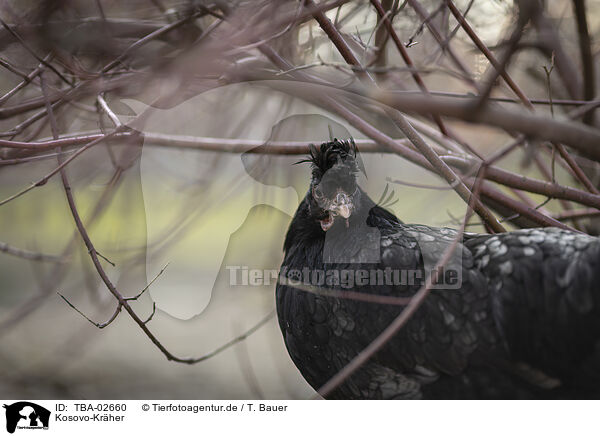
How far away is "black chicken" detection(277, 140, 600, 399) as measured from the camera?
32.5 inches

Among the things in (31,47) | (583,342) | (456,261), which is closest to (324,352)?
(456,261)

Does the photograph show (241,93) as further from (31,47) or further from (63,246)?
(63,246)

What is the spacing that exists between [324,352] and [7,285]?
28.2 inches

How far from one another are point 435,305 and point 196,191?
508 millimetres

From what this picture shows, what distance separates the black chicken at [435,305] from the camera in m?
0.83

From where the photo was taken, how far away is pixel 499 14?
1.03m
